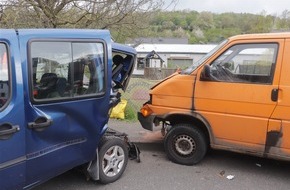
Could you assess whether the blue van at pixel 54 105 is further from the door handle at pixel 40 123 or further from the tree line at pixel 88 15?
the tree line at pixel 88 15

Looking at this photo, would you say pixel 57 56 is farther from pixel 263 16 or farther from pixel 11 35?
pixel 263 16

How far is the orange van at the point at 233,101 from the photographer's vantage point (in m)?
4.41

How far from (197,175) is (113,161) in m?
1.25

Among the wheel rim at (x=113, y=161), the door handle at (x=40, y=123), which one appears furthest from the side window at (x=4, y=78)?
the wheel rim at (x=113, y=161)

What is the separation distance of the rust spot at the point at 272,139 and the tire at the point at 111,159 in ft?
6.32

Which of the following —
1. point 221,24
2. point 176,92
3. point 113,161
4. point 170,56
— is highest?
point 221,24

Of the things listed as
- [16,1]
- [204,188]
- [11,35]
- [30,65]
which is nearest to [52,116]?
[30,65]

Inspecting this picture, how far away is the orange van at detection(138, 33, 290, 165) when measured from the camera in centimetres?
441

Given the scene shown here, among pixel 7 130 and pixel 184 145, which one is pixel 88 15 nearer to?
pixel 184 145

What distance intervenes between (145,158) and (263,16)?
2249 inches

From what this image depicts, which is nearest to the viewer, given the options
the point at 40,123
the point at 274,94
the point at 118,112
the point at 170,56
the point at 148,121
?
the point at 40,123

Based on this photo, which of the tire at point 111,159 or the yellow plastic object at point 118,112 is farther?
the yellow plastic object at point 118,112

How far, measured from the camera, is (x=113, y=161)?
14.6 ft

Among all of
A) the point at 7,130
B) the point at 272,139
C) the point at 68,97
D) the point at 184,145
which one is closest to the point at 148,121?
the point at 184,145
